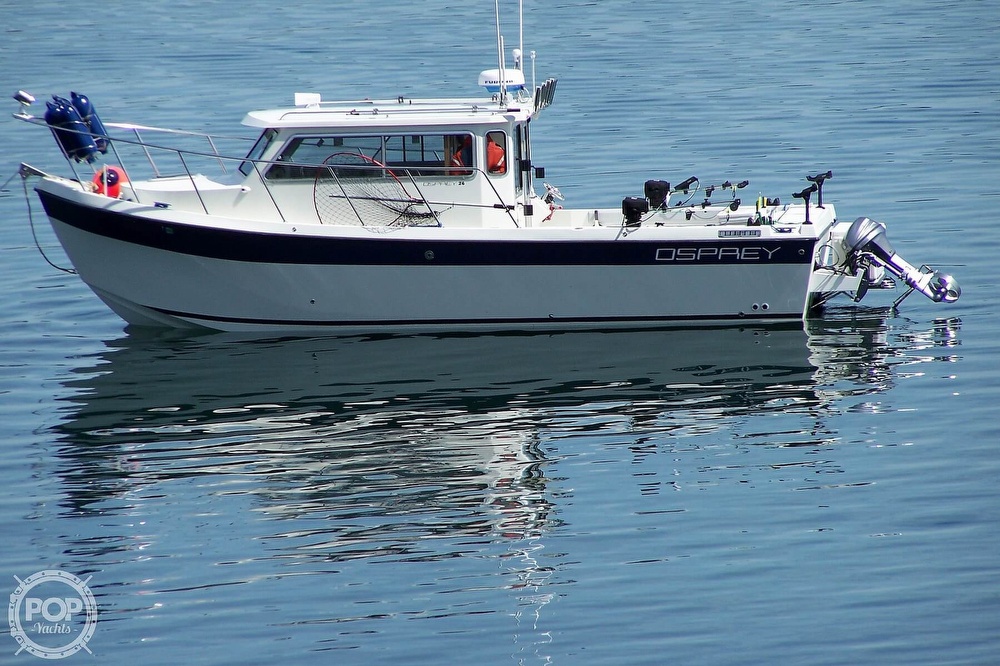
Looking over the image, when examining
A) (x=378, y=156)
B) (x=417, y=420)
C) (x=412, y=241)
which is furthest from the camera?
(x=378, y=156)

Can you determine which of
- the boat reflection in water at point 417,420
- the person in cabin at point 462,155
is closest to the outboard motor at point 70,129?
the boat reflection in water at point 417,420

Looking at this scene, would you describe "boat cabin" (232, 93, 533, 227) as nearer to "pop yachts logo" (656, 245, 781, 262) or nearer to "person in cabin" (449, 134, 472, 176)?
"person in cabin" (449, 134, 472, 176)

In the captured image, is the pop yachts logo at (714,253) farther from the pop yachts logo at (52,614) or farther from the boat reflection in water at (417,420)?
the pop yachts logo at (52,614)

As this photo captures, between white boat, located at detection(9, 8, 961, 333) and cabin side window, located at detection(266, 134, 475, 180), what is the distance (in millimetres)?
14

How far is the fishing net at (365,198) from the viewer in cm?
1236

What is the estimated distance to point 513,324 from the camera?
12.8 meters

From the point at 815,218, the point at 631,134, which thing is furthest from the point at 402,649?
the point at 631,134

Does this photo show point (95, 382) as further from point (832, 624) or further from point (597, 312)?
point (832, 624)

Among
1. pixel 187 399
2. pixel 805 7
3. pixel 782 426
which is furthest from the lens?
pixel 805 7

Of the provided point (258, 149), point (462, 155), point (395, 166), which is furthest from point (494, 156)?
point (258, 149)

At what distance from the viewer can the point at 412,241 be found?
39.8ft

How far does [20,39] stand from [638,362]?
90.8ft

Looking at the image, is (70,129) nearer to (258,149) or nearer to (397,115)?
(258,149)

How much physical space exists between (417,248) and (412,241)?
89mm
